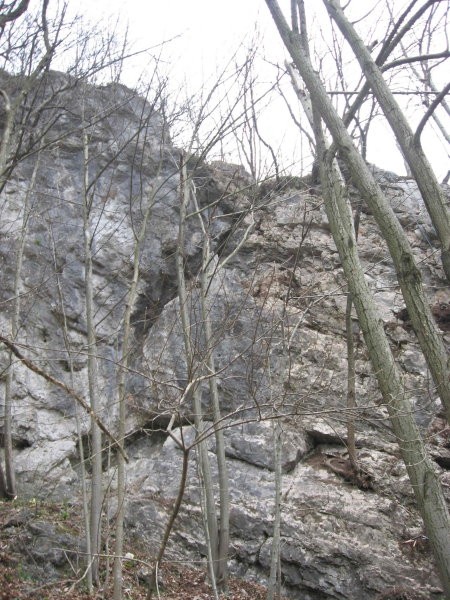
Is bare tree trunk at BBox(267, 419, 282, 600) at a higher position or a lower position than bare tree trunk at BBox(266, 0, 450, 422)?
lower

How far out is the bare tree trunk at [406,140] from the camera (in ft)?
12.6

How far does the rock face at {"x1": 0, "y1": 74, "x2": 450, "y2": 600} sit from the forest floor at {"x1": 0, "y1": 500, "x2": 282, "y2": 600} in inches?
11.9

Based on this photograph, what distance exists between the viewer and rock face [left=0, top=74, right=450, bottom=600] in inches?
235

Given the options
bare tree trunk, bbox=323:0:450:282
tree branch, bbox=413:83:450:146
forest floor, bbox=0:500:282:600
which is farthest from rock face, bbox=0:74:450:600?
tree branch, bbox=413:83:450:146

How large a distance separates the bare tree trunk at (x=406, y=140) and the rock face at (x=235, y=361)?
1.25 m

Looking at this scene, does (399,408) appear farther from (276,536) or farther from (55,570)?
(55,570)

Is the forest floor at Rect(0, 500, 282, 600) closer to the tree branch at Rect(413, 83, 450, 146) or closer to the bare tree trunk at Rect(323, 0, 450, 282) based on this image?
the bare tree trunk at Rect(323, 0, 450, 282)

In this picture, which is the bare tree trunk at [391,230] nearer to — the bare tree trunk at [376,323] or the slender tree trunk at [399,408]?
the bare tree trunk at [376,323]

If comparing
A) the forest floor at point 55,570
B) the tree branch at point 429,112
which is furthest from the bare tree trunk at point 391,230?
the forest floor at point 55,570

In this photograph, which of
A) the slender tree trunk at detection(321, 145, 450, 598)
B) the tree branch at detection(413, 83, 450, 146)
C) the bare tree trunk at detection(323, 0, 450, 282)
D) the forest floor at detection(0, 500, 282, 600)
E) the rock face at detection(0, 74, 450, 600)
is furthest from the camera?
the rock face at detection(0, 74, 450, 600)

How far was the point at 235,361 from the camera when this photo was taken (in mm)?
5883

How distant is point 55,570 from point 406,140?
556cm

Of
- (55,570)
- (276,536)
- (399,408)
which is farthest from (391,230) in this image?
(55,570)

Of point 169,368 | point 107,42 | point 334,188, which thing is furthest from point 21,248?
point 334,188
